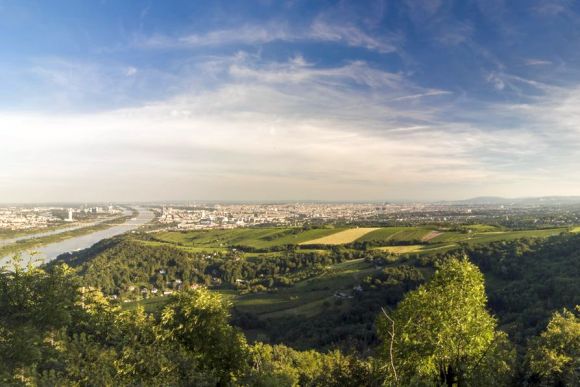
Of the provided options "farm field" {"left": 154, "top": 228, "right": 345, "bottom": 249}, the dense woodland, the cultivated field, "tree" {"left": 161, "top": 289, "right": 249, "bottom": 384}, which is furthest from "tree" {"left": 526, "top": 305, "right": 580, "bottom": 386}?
"farm field" {"left": 154, "top": 228, "right": 345, "bottom": 249}

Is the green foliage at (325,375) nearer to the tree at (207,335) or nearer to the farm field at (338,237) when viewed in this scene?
the tree at (207,335)

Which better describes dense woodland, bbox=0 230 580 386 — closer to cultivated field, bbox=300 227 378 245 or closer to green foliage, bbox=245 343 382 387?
green foliage, bbox=245 343 382 387

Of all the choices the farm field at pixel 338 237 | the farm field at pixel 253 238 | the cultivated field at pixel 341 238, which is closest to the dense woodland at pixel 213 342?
the farm field at pixel 338 237

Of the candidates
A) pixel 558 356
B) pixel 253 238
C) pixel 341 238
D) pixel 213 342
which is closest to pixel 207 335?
pixel 213 342

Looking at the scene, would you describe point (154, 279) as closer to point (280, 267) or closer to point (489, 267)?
point (280, 267)

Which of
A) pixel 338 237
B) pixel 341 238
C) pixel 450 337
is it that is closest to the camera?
pixel 450 337

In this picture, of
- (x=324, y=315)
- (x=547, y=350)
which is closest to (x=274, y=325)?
(x=324, y=315)

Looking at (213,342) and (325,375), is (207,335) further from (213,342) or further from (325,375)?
(325,375)
